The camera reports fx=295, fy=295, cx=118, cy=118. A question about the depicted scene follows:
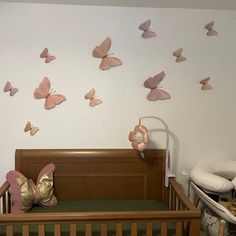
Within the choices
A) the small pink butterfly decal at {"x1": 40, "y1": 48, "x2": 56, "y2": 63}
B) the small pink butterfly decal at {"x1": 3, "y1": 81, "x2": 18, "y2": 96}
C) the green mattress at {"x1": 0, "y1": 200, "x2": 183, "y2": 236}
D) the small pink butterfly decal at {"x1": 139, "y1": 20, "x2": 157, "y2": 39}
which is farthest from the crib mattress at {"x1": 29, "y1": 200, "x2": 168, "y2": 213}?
the small pink butterfly decal at {"x1": 139, "y1": 20, "x2": 157, "y2": 39}

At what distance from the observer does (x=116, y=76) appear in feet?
8.68

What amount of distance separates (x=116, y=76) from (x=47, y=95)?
0.64 metres

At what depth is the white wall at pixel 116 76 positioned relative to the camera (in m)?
2.58

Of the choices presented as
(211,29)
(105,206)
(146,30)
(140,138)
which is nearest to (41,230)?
(105,206)

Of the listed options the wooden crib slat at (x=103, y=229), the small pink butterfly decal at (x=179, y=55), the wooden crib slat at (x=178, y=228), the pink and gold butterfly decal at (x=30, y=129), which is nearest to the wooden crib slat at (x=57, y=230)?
the wooden crib slat at (x=103, y=229)

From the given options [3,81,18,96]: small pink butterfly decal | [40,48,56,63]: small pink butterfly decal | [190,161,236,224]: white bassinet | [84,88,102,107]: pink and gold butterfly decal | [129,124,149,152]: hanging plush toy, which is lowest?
[190,161,236,224]: white bassinet

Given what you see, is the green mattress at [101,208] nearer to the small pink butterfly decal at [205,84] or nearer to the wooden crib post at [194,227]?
the wooden crib post at [194,227]

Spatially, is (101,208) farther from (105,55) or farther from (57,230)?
(105,55)

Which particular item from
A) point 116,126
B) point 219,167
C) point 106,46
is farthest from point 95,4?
point 219,167

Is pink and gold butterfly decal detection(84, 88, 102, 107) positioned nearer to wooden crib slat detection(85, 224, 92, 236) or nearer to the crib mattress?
the crib mattress

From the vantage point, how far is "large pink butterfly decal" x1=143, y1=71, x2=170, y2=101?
8.72ft

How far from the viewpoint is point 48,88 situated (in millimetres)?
2611

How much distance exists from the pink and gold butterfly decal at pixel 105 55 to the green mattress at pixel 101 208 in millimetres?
1181

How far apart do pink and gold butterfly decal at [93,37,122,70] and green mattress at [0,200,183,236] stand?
1181 millimetres
